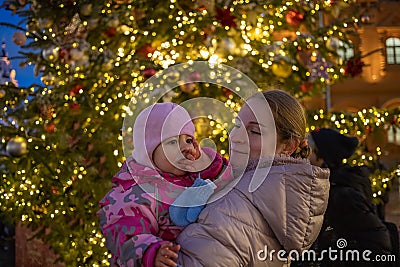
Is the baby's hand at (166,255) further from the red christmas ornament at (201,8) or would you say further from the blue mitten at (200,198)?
the red christmas ornament at (201,8)

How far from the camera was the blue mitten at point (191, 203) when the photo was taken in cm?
162

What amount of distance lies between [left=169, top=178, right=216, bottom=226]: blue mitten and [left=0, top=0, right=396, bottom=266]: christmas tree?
8.11ft

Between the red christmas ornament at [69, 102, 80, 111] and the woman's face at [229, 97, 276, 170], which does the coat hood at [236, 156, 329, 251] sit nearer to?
the woman's face at [229, 97, 276, 170]

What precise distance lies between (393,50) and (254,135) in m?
19.7

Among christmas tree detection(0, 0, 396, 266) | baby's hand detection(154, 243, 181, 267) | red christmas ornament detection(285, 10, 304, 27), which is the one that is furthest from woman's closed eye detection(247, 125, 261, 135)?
red christmas ornament detection(285, 10, 304, 27)

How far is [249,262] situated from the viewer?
1.55 metres

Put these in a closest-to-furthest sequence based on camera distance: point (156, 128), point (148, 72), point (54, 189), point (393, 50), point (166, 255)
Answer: point (166, 255) → point (156, 128) → point (148, 72) → point (54, 189) → point (393, 50)

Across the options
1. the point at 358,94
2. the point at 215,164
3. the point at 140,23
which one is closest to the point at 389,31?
the point at 358,94

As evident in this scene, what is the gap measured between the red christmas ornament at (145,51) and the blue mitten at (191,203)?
302cm

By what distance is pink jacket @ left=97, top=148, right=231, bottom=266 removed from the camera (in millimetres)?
1609

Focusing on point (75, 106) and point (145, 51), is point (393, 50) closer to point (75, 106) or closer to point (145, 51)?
point (145, 51)

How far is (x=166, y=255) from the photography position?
1.52 meters

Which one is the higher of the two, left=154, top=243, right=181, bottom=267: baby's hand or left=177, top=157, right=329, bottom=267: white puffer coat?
left=177, top=157, right=329, bottom=267: white puffer coat

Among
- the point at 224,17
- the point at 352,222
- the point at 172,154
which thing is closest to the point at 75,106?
the point at 224,17
